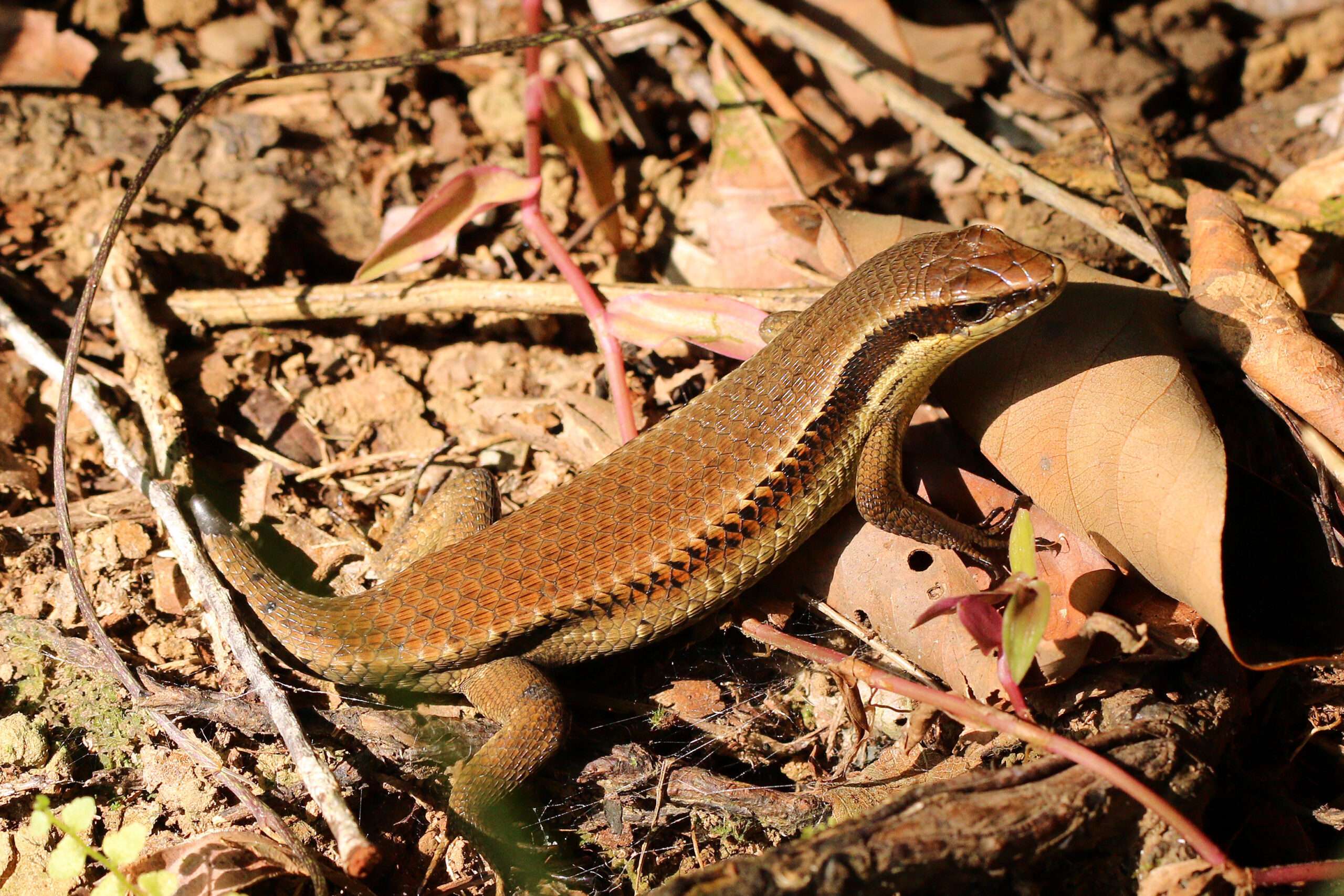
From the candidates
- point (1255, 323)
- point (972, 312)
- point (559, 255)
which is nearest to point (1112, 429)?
point (972, 312)

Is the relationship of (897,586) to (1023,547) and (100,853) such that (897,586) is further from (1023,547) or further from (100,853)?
(100,853)

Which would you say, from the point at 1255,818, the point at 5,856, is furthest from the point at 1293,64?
the point at 5,856

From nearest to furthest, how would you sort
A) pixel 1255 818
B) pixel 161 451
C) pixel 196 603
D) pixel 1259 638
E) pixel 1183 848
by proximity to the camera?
1. pixel 1183 848
2. pixel 1255 818
3. pixel 1259 638
4. pixel 196 603
5. pixel 161 451

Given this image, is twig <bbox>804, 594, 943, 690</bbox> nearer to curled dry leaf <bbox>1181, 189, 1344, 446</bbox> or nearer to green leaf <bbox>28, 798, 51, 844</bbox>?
curled dry leaf <bbox>1181, 189, 1344, 446</bbox>

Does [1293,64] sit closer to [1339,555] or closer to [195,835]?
[1339,555]

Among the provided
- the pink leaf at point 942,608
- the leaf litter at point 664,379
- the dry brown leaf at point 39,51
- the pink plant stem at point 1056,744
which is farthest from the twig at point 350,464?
the dry brown leaf at point 39,51
